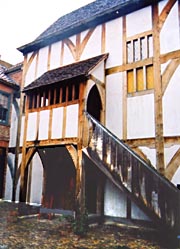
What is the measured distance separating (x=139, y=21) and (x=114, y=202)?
6039 mm

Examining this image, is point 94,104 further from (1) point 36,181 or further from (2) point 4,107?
(2) point 4,107

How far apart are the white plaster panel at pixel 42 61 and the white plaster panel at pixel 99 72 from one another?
10.6 feet

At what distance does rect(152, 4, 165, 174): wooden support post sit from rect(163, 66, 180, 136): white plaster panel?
15 centimetres

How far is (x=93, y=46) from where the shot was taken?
9.84 metres

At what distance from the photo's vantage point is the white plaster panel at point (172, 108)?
739cm

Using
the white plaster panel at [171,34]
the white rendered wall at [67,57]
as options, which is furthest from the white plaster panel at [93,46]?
the white plaster panel at [171,34]

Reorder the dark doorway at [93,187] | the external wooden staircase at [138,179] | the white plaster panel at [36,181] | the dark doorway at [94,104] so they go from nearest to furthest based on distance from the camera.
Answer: the external wooden staircase at [138,179] → the dark doorway at [93,187] → the dark doorway at [94,104] → the white plaster panel at [36,181]

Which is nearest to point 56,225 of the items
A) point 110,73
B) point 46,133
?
point 46,133

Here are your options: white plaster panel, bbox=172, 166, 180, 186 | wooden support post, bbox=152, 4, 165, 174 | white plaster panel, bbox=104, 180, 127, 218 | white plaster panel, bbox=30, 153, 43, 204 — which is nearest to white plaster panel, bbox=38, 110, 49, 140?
white plaster panel, bbox=30, 153, 43, 204

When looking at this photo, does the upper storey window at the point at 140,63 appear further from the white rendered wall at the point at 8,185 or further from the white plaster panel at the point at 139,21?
the white rendered wall at the point at 8,185

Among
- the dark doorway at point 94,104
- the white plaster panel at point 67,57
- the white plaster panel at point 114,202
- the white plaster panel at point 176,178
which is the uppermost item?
the white plaster panel at point 67,57

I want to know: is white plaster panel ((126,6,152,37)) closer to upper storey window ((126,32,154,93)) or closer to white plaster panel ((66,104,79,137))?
upper storey window ((126,32,154,93))

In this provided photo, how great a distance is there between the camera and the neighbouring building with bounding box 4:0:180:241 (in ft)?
22.9

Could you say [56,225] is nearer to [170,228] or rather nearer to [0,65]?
[170,228]
